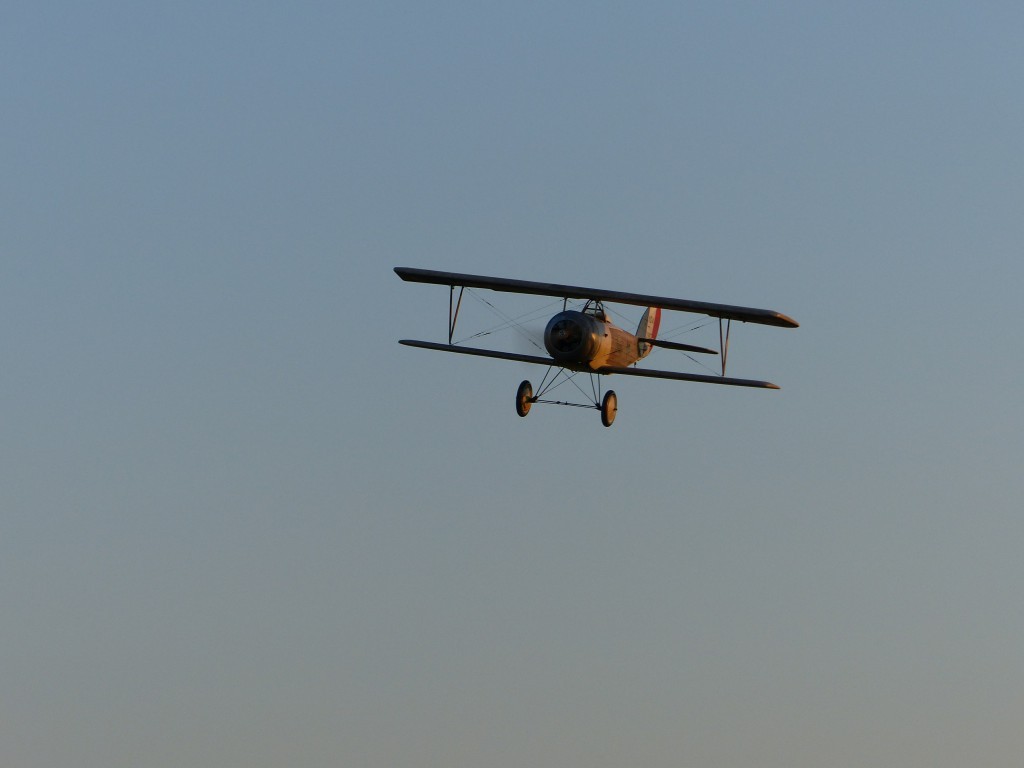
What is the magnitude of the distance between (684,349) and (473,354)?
6676 mm

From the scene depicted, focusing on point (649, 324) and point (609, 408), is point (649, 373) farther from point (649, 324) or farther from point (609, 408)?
point (649, 324)

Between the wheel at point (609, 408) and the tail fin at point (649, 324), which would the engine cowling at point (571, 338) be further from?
the tail fin at point (649, 324)

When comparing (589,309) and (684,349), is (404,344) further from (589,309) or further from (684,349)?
(684,349)

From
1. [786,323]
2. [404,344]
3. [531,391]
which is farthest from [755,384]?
[404,344]

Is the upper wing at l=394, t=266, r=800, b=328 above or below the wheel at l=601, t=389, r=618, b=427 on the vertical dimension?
above

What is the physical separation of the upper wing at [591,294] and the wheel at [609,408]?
97.8 inches

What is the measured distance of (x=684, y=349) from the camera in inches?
1806

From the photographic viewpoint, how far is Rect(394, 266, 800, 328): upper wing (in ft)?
137

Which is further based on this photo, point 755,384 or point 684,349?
point 684,349

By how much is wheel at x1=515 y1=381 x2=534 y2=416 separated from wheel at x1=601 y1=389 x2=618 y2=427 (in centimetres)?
178

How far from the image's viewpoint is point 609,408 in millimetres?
43031

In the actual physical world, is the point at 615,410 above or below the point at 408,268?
below

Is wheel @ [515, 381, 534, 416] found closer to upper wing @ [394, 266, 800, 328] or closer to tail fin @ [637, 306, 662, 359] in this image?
upper wing @ [394, 266, 800, 328]

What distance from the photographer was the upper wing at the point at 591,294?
1642 inches
